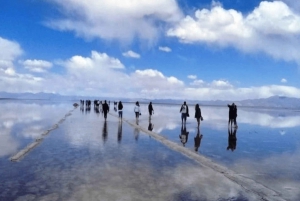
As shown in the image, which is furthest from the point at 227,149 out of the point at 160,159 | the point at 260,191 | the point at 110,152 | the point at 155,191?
the point at 155,191

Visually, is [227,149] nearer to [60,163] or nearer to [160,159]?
[160,159]

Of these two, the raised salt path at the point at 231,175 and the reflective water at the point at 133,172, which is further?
the raised salt path at the point at 231,175

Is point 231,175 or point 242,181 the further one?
point 231,175

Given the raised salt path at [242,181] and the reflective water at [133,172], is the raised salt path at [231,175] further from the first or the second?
the reflective water at [133,172]

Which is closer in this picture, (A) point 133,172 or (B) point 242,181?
(B) point 242,181

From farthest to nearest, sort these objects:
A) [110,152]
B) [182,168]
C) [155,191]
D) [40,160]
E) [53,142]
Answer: [53,142], [110,152], [40,160], [182,168], [155,191]

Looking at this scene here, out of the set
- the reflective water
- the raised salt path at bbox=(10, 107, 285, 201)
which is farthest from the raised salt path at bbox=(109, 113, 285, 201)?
the reflective water

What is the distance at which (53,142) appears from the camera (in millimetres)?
18156

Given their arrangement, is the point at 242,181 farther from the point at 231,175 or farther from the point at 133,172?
the point at 133,172

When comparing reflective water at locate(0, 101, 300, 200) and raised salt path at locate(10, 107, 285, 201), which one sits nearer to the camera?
reflective water at locate(0, 101, 300, 200)

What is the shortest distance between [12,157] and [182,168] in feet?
24.9

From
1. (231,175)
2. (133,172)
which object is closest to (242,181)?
(231,175)

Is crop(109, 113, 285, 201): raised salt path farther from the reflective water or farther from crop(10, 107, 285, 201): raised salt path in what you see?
the reflective water

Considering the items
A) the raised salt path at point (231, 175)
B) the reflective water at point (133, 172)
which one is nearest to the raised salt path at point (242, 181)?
the raised salt path at point (231, 175)
